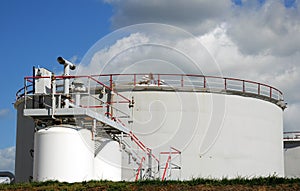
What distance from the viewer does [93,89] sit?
26938 mm

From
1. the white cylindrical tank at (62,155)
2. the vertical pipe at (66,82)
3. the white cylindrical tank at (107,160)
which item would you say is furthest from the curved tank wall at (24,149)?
the white cylindrical tank at (62,155)

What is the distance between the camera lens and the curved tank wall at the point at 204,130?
26.9m

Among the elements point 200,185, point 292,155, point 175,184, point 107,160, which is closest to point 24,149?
point 107,160

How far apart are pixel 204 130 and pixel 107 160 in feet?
23.6

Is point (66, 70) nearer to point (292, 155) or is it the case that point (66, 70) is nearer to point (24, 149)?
point (24, 149)

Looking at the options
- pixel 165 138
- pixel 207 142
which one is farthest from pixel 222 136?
pixel 165 138

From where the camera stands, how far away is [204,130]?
27547 millimetres

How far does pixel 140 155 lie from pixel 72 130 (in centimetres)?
694

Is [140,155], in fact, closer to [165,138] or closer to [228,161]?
[165,138]

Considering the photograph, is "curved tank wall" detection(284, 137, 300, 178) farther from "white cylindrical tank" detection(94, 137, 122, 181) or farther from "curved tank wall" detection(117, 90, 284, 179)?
"white cylindrical tank" detection(94, 137, 122, 181)

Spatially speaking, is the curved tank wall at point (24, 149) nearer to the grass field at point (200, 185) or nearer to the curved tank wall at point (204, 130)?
the curved tank wall at point (204, 130)

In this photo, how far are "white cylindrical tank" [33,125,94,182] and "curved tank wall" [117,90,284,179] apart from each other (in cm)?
Answer: 697

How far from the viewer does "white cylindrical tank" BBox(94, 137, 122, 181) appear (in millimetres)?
21391

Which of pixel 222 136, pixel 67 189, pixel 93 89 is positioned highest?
pixel 93 89
